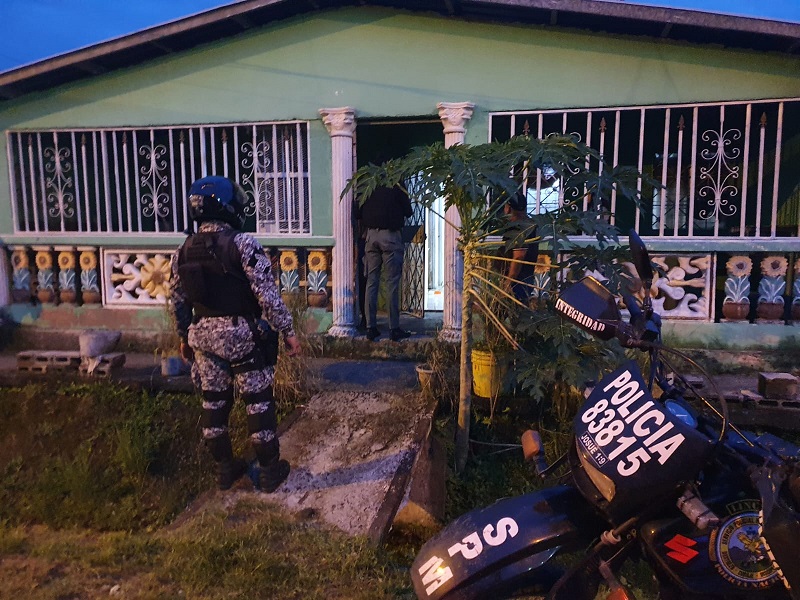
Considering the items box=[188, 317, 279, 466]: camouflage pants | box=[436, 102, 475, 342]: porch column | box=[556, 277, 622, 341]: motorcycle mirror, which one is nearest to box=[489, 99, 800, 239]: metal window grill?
box=[436, 102, 475, 342]: porch column

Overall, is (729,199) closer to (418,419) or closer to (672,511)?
(418,419)

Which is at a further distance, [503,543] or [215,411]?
[215,411]

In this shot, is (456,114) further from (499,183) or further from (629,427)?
(629,427)

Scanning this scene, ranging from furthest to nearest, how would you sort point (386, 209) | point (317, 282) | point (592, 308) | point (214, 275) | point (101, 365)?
point (317, 282)
point (386, 209)
point (101, 365)
point (214, 275)
point (592, 308)

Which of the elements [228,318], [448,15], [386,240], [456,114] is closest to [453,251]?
[386,240]

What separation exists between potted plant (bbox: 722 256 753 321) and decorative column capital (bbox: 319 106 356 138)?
3762mm

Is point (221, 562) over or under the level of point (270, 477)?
under

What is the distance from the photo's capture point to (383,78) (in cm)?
591

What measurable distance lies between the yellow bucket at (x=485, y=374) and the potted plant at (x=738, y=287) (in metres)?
2.68

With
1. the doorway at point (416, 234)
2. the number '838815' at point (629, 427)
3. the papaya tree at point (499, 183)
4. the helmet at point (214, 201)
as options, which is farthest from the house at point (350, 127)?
the number '838815' at point (629, 427)

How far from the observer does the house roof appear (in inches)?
194

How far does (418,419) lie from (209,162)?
4.05 metres

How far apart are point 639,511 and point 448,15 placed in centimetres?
529

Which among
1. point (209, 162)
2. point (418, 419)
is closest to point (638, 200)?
point (418, 419)
